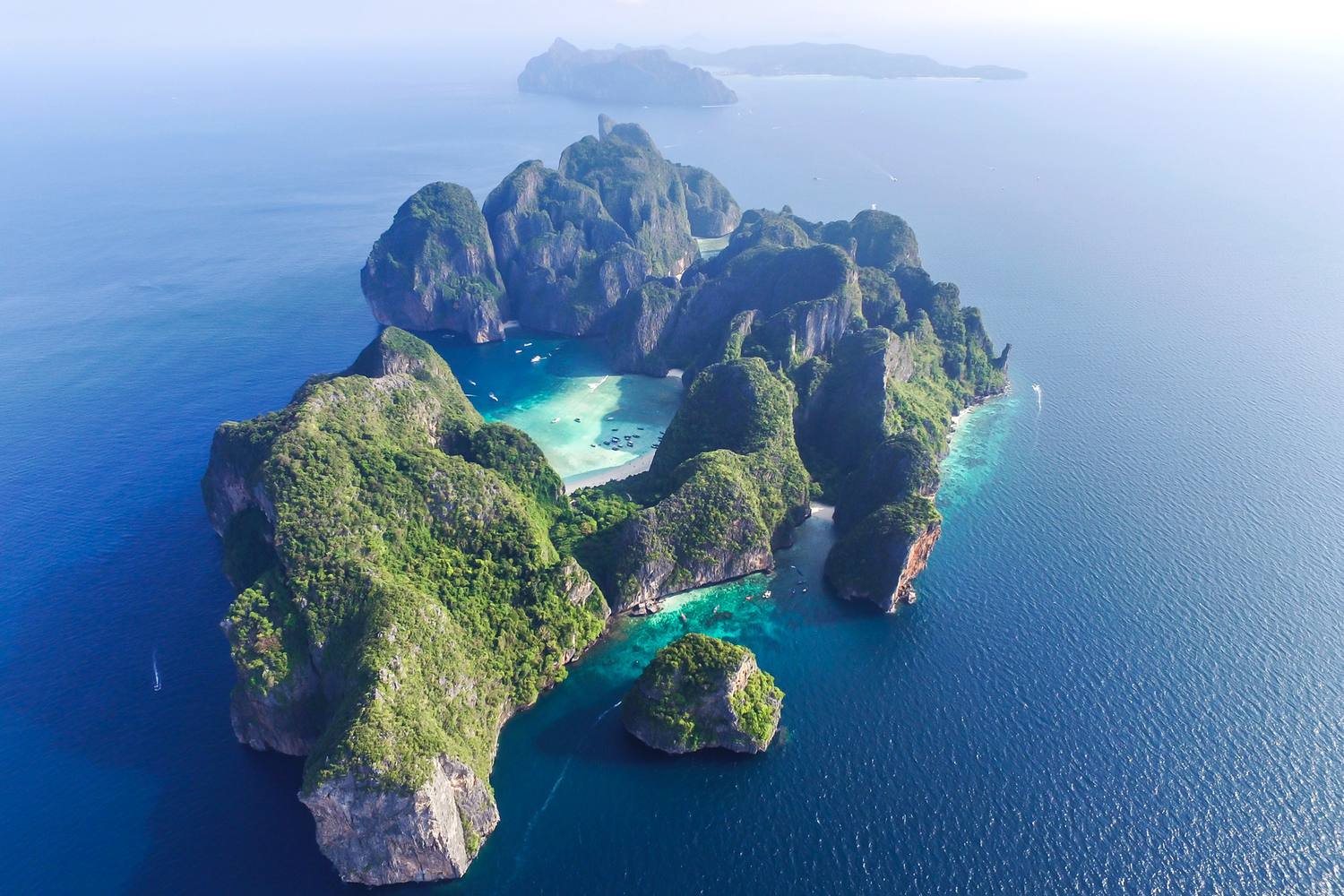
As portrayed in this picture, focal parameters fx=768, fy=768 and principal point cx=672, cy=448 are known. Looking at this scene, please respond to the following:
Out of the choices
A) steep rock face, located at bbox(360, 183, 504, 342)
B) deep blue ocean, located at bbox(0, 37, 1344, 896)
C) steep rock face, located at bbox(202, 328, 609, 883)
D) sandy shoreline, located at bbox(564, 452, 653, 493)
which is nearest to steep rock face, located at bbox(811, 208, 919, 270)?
deep blue ocean, located at bbox(0, 37, 1344, 896)

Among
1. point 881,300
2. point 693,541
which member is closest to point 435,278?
point 881,300

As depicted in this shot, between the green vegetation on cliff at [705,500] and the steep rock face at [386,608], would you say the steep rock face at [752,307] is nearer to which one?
the green vegetation on cliff at [705,500]

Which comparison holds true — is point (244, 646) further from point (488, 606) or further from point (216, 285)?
point (216, 285)

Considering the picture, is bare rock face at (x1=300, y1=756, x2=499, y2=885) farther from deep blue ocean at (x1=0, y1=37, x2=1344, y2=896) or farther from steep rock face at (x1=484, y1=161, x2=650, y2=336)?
steep rock face at (x1=484, y1=161, x2=650, y2=336)

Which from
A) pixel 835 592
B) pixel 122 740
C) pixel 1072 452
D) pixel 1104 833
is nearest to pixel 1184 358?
pixel 1072 452

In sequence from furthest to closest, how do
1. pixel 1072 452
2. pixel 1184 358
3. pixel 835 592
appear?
1. pixel 1184 358
2. pixel 1072 452
3. pixel 835 592
